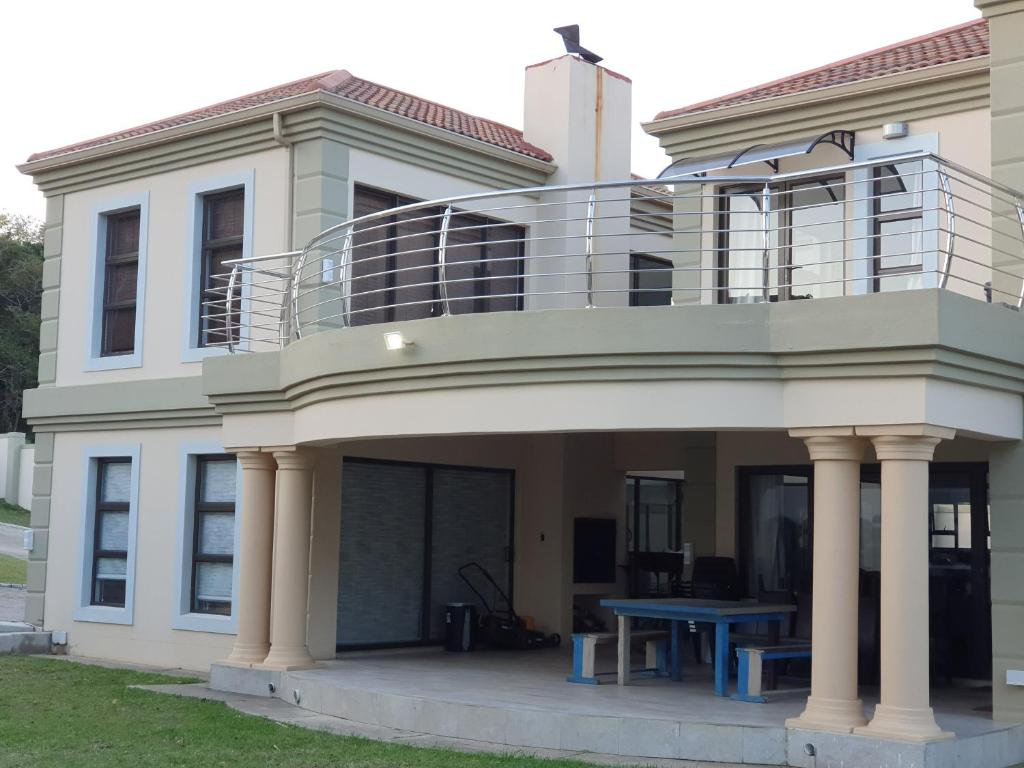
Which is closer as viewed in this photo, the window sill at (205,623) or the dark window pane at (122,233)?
the window sill at (205,623)

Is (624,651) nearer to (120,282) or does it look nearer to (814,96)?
(814,96)

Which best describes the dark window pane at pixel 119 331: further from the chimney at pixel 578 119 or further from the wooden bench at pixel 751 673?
the wooden bench at pixel 751 673

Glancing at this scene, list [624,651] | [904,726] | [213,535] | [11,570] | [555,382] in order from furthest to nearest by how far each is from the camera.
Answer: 1. [11,570]
2. [213,535]
3. [624,651]
4. [555,382]
5. [904,726]

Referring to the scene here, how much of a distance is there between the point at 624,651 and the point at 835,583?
3.11 m

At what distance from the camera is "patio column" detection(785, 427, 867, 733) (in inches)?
399

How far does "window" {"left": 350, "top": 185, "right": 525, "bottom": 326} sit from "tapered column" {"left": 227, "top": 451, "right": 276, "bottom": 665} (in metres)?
2.46

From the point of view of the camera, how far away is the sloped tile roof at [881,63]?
14.2 metres

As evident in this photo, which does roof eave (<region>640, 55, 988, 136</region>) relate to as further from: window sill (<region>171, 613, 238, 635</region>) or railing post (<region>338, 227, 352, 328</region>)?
window sill (<region>171, 613, 238, 635</region>)

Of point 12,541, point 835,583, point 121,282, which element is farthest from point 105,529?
point 12,541

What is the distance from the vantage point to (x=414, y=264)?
16.7m

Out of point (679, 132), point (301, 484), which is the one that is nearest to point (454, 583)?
point (301, 484)

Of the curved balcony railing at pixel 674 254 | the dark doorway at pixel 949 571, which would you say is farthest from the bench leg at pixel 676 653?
the curved balcony railing at pixel 674 254

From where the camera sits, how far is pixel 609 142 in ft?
63.6

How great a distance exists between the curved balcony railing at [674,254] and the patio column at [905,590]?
5.64 ft
